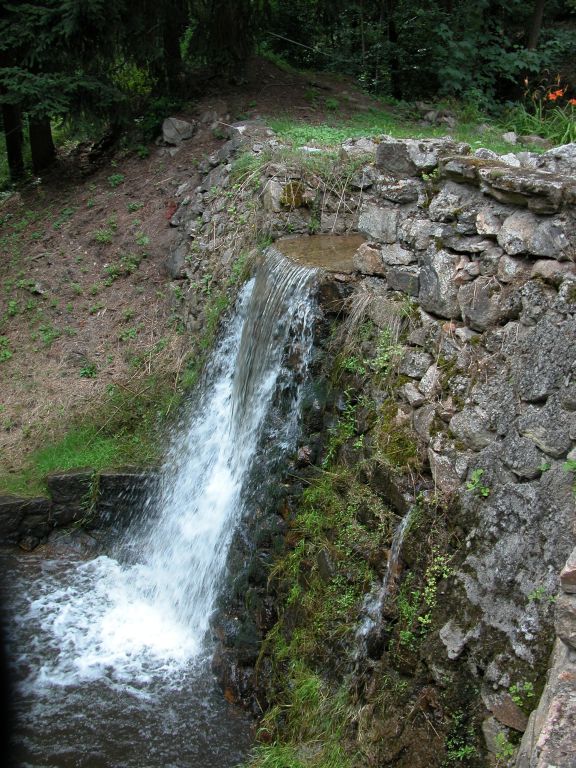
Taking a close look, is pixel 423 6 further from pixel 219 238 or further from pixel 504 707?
pixel 504 707

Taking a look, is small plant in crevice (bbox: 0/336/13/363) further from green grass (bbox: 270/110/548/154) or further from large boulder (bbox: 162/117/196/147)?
green grass (bbox: 270/110/548/154)

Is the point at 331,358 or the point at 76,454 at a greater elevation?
the point at 331,358

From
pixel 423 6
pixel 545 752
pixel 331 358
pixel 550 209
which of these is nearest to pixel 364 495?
pixel 331 358

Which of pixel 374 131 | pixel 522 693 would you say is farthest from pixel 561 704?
pixel 374 131

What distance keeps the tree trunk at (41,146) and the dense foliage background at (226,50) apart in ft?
0.05

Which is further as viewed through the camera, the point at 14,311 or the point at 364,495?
the point at 14,311

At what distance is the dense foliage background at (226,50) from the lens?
931 cm

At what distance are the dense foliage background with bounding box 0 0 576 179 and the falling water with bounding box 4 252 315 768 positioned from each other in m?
4.39

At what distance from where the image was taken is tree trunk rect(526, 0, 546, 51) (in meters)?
10.0

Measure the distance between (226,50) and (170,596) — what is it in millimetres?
7067

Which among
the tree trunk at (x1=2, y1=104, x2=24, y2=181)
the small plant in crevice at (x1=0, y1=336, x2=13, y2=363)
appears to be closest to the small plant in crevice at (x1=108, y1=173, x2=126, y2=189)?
the tree trunk at (x1=2, y1=104, x2=24, y2=181)

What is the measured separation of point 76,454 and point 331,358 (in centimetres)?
340

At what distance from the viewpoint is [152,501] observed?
23.7 ft

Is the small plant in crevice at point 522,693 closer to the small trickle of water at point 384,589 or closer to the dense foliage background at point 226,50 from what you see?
the small trickle of water at point 384,589
